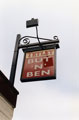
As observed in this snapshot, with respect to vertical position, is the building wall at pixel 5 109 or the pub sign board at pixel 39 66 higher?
the pub sign board at pixel 39 66

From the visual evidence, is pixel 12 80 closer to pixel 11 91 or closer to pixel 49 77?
pixel 11 91

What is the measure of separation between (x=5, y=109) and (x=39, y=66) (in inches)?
73.8

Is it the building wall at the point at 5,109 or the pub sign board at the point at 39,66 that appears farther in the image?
the pub sign board at the point at 39,66

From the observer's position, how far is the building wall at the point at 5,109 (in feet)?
18.8

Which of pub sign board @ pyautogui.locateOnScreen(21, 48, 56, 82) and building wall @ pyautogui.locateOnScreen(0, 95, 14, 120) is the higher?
pub sign board @ pyautogui.locateOnScreen(21, 48, 56, 82)

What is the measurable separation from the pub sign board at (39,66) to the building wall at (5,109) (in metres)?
1.09

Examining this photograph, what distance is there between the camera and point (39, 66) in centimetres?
723

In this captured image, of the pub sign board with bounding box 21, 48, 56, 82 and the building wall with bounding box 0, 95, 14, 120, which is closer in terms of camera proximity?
the building wall with bounding box 0, 95, 14, 120

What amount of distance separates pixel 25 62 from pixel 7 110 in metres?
1.93

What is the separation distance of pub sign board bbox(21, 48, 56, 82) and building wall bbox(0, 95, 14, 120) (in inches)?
42.9

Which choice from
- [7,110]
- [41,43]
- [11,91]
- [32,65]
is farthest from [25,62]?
[7,110]

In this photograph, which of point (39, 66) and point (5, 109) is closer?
point (5, 109)

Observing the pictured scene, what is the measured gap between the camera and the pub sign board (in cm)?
689

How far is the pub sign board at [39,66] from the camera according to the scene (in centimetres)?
689
